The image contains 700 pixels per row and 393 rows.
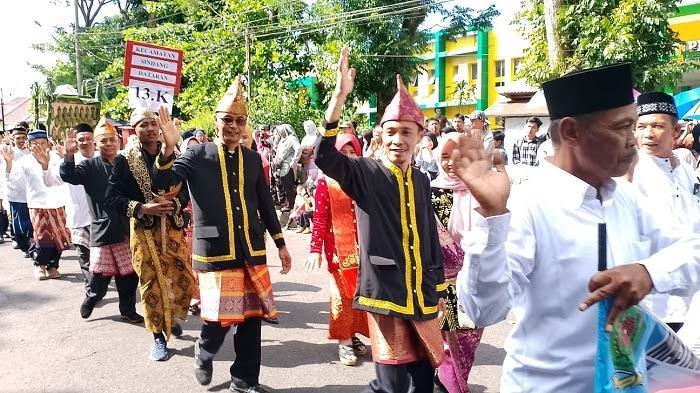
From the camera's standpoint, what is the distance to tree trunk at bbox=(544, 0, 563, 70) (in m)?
12.7

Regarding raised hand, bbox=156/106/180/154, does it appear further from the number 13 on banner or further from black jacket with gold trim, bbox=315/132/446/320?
the number 13 on banner

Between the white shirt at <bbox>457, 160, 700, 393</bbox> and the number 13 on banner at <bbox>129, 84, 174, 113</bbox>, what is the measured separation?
4841 mm

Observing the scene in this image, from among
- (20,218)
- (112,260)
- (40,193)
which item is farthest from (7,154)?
(112,260)

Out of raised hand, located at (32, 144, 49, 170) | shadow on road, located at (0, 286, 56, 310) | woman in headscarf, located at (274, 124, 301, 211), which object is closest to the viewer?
raised hand, located at (32, 144, 49, 170)

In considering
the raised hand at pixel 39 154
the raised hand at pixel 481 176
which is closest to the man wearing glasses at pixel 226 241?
the raised hand at pixel 481 176

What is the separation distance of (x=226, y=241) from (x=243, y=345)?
749 millimetres

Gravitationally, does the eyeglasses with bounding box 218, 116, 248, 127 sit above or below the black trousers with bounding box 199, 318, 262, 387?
above

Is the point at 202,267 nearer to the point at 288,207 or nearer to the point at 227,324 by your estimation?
the point at 227,324

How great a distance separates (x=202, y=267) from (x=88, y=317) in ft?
9.98

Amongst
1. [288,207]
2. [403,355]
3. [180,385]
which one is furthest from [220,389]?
[288,207]

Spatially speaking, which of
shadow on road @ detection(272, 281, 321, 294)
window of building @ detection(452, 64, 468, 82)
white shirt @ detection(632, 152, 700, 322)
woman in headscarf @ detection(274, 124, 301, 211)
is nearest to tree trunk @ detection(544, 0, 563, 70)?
woman in headscarf @ detection(274, 124, 301, 211)

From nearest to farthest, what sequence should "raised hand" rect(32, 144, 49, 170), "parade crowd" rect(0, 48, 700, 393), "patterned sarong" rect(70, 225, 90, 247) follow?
"parade crowd" rect(0, 48, 700, 393) → "raised hand" rect(32, 144, 49, 170) → "patterned sarong" rect(70, 225, 90, 247)

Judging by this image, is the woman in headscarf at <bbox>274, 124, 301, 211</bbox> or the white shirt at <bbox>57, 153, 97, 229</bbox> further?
the woman in headscarf at <bbox>274, 124, 301, 211</bbox>

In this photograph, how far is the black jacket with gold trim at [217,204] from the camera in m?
4.45
